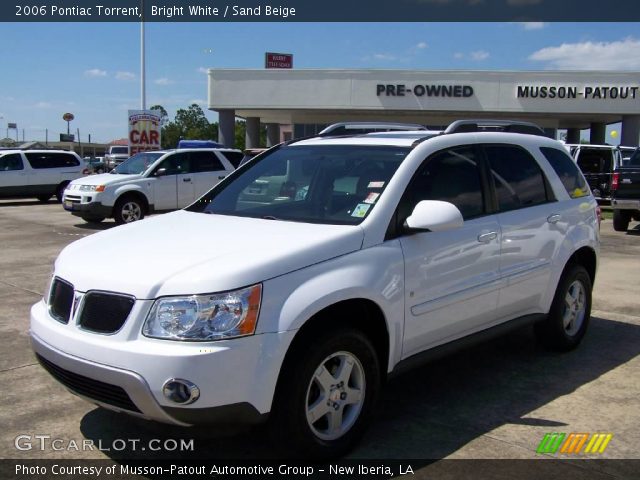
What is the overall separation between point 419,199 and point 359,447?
1.55m

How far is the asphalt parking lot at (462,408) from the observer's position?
3824mm

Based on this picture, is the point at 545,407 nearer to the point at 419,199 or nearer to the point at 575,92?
the point at 419,199

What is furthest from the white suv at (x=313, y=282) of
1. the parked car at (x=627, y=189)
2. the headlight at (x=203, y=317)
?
the parked car at (x=627, y=189)

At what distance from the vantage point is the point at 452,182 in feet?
15.1

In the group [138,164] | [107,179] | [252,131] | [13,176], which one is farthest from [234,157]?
[252,131]

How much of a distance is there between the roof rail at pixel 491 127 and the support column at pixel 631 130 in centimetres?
3211

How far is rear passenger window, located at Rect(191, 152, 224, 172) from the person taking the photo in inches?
645

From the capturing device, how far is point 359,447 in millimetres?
3859

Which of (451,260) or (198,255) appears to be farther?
(451,260)

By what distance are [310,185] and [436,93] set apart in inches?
1258

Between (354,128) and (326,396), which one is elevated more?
(354,128)

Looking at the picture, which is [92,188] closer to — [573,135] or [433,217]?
[433,217]

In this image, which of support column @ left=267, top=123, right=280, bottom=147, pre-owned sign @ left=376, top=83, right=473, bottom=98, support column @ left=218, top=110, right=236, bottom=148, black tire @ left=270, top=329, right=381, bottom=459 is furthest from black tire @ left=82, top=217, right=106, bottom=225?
support column @ left=267, top=123, right=280, bottom=147

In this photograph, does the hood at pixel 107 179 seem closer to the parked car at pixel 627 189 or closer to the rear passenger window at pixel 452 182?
the parked car at pixel 627 189
